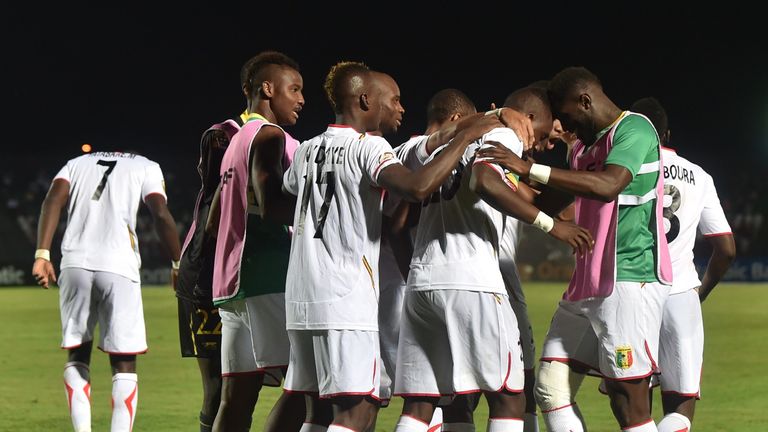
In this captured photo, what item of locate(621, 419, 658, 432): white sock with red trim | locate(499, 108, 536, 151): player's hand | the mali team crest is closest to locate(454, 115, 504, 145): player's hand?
locate(499, 108, 536, 151): player's hand

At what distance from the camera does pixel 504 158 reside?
4.47 meters

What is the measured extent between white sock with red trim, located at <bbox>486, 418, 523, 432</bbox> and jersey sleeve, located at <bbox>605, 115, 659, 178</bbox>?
1.23 meters

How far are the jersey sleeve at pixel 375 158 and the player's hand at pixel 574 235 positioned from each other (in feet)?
2.76

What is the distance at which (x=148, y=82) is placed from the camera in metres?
52.3

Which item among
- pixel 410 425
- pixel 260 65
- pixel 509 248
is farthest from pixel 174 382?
pixel 410 425

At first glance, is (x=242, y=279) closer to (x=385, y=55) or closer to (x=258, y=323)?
(x=258, y=323)

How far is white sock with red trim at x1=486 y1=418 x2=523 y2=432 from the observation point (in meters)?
4.57

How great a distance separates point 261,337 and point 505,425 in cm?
122

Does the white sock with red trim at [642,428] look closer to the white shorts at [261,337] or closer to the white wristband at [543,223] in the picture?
the white wristband at [543,223]

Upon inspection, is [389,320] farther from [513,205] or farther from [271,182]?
[513,205]

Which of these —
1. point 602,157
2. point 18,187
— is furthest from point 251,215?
point 18,187

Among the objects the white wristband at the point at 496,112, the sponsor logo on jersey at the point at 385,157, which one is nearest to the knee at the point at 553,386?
the white wristband at the point at 496,112

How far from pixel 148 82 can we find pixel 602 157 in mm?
49640

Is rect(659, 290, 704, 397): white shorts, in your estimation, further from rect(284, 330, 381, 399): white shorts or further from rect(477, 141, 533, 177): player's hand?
rect(284, 330, 381, 399): white shorts
